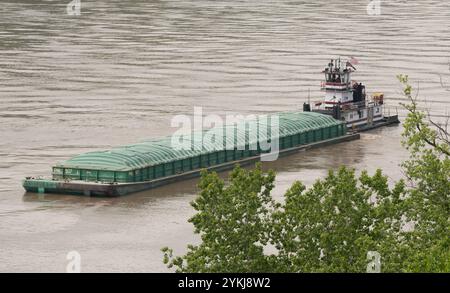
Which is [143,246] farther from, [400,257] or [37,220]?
[400,257]

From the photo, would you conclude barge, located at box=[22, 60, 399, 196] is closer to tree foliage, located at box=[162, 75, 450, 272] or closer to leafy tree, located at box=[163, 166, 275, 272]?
leafy tree, located at box=[163, 166, 275, 272]

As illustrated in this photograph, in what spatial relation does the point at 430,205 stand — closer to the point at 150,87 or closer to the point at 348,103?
the point at 348,103

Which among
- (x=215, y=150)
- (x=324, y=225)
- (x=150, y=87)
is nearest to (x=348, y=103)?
(x=150, y=87)

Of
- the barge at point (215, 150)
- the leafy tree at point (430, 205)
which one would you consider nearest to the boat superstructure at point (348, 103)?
the barge at point (215, 150)

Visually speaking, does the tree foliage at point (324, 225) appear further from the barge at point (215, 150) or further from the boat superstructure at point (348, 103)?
the boat superstructure at point (348, 103)

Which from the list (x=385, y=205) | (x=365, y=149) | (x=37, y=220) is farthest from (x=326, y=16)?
(x=385, y=205)

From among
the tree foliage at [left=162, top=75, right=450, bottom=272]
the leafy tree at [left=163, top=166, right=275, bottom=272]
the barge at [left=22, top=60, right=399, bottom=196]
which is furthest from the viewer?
the barge at [left=22, top=60, right=399, bottom=196]

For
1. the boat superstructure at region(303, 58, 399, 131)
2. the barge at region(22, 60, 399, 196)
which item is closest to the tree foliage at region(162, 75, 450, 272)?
the barge at region(22, 60, 399, 196)

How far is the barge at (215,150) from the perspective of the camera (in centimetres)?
7369

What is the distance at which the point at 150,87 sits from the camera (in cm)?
11269

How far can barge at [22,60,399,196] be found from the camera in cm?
7369

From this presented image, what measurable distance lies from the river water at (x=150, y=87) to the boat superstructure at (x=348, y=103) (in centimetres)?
221

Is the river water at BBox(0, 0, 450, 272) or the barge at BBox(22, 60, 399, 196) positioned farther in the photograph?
the barge at BBox(22, 60, 399, 196)

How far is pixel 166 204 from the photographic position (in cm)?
7056
